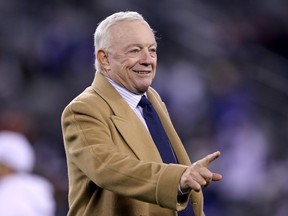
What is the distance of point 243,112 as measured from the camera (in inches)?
403

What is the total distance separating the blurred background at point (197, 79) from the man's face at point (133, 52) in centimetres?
531

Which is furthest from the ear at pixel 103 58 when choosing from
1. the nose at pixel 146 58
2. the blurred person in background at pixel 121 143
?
the nose at pixel 146 58

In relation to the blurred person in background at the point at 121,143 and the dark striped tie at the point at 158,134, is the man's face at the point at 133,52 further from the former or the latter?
the dark striped tie at the point at 158,134

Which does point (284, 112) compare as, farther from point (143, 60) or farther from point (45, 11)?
point (143, 60)

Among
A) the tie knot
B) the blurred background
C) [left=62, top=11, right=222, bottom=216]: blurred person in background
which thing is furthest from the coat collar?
the blurred background

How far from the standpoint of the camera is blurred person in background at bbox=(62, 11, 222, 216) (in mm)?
3527

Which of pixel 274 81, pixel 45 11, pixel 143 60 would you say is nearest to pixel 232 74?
pixel 274 81

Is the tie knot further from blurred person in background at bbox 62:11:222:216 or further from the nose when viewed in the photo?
the nose

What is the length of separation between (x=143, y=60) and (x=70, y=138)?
0.43 m

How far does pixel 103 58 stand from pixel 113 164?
57 centimetres

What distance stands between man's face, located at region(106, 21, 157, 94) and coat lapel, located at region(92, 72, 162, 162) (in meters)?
0.08

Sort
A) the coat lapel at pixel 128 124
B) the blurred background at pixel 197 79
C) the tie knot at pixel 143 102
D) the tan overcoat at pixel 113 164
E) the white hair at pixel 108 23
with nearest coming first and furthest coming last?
the tan overcoat at pixel 113 164, the coat lapel at pixel 128 124, the white hair at pixel 108 23, the tie knot at pixel 143 102, the blurred background at pixel 197 79

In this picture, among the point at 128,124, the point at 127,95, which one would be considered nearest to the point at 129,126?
the point at 128,124

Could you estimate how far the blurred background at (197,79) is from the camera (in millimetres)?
9695
